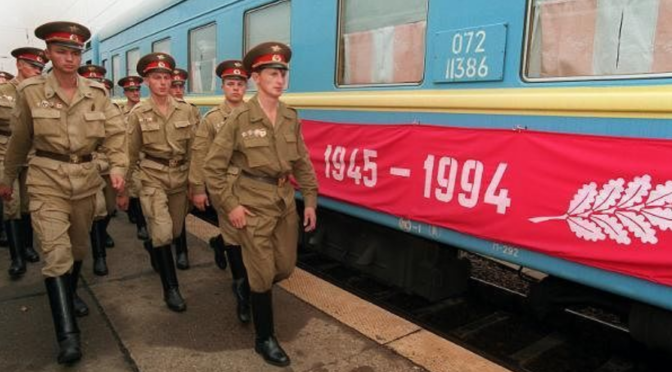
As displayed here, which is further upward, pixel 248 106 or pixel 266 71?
→ pixel 266 71

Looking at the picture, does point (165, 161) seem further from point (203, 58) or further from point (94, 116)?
point (203, 58)

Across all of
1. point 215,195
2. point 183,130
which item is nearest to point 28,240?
point 183,130

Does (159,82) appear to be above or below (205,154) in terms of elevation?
above

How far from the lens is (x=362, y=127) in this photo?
380 centimetres

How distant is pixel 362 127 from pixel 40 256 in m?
3.06

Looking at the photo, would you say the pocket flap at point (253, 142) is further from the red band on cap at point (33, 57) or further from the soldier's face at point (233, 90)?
the red band on cap at point (33, 57)

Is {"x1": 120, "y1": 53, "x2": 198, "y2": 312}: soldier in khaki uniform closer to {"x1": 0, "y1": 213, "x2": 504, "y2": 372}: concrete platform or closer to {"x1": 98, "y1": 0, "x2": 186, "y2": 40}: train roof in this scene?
{"x1": 0, "y1": 213, "x2": 504, "y2": 372}: concrete platform

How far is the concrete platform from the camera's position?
280cm

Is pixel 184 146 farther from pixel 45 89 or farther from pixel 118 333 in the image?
pixel 118 333

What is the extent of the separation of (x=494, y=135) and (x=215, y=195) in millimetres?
1517

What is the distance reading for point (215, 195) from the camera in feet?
9.09

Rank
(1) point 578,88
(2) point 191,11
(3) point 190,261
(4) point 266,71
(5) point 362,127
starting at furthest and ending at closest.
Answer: (2) point 191,11 < (3) point 190,261 < (5) point 362,127 < (4) point 266,71 < (1) point 578,88

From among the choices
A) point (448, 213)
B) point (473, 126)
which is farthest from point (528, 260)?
point (473, 126)

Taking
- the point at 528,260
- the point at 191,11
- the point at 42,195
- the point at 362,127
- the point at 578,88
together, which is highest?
the point at 191,11
